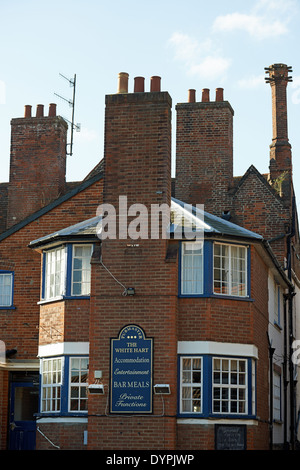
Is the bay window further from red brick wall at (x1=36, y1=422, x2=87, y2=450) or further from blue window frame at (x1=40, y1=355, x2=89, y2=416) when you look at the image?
red brick wall at (x1=36, y1=422, x2=87, y2=450)

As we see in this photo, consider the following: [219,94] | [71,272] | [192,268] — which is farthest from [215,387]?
[219,94]

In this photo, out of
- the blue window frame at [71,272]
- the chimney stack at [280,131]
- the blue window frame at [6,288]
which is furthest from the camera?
the chimney stack at [280,131]

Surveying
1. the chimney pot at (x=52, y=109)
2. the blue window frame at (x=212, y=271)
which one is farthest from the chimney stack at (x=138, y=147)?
the chimney pot at (x=52, y=109)

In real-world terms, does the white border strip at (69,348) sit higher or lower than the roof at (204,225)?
lower

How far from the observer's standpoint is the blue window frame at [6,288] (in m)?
24.8

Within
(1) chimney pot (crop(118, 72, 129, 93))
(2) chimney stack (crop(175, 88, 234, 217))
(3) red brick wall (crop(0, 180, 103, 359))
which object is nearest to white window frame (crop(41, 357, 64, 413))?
(3) red brick wall (crop(0, 180, 103, 359))

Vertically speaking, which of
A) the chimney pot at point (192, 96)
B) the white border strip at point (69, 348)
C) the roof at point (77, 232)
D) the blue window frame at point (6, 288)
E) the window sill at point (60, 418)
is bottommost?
the window sill at point (60, 418)

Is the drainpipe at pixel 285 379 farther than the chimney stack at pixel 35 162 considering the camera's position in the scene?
No

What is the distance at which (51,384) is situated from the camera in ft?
68.1

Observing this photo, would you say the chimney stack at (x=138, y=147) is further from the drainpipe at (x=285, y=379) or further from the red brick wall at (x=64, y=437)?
the drainpipe at (x=285, y=379)

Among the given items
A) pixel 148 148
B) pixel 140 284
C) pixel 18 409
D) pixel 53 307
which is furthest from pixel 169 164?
pixel 18 409

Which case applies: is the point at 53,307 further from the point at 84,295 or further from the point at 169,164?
the point at 169,164

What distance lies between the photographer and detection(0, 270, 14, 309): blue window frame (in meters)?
24.8

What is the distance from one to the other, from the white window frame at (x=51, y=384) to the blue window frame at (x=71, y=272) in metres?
1.67
